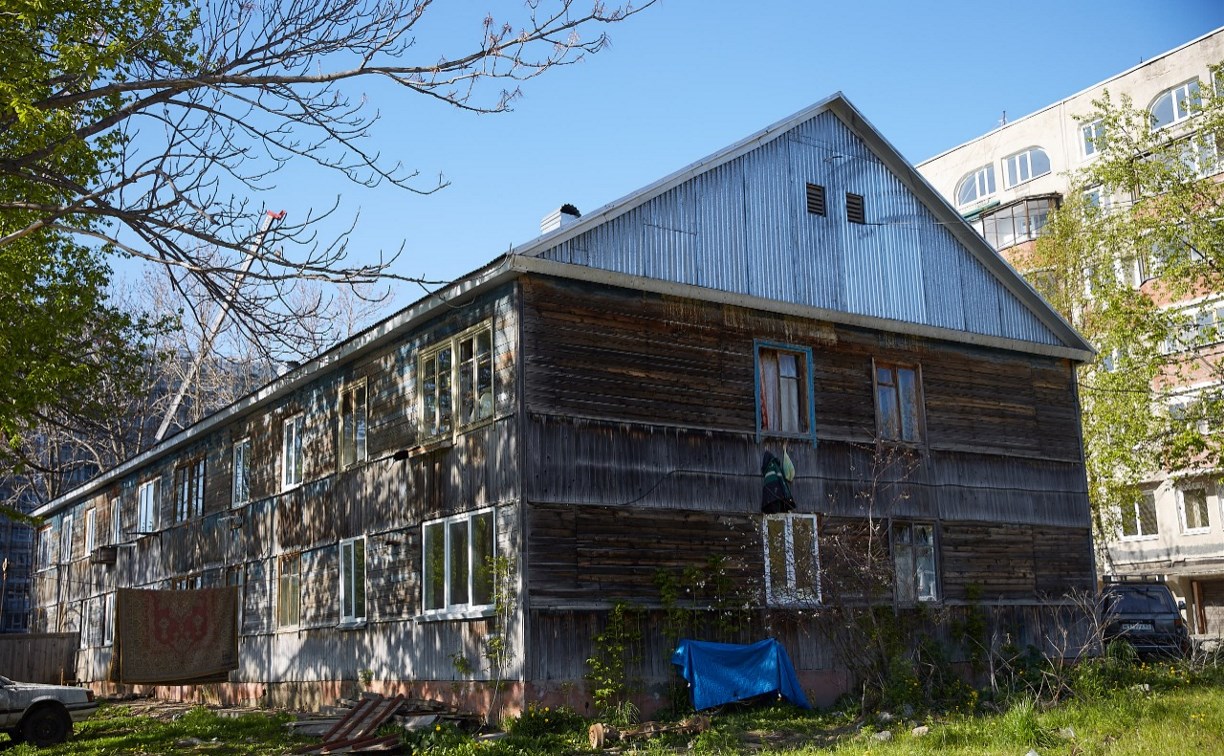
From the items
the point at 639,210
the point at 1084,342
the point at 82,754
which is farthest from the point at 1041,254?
the point at 82,754

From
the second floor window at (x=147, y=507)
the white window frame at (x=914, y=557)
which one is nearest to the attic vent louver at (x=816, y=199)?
the white window frame at (x=914, y=557)

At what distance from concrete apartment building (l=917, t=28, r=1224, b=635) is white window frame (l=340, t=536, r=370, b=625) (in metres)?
23.5

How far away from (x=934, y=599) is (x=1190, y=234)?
47.1 ft

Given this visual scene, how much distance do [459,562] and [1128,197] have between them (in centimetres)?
3841

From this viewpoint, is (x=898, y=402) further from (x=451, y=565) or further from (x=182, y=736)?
(x=182, y=736)

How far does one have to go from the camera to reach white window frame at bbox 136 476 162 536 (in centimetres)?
3325

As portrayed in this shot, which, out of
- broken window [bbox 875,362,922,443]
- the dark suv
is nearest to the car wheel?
broken window [bbox 875,362,922,443]

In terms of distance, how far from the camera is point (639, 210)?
1922cm

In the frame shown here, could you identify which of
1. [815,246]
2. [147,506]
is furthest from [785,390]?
[147,506]

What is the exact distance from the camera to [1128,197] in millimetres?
47875

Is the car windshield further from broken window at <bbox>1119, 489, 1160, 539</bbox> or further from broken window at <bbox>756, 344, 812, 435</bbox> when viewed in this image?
broken window at <bbox>1119, 489, 1160, 539</bbox>

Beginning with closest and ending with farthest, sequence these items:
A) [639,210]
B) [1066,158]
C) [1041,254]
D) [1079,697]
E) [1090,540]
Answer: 1. [1079,697]
2. [639,210]
3. [1090,540]
4. [1041,254]
5. [1066,158]

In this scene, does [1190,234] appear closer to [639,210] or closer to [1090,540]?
[1090,540]

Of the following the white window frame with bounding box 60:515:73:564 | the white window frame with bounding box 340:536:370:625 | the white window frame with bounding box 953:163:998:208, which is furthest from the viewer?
the white window frame with bounding box 953:163:998:208
